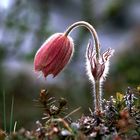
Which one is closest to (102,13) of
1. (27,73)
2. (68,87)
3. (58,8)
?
(27,73)

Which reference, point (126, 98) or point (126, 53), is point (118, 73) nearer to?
point (126, 53)

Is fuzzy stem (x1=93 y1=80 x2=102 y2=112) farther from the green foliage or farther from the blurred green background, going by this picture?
the blurred green background

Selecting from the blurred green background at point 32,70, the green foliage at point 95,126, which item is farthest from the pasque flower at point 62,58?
the blurred green background at point 32,70

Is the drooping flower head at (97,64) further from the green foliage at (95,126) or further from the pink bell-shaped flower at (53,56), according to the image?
the green foliage at (95,126)

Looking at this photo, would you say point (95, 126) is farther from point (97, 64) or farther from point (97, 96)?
point (97, 64)

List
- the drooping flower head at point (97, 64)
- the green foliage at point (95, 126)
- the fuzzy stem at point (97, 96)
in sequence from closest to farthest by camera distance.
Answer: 1. the green foliage at point (95, 126)
2. the fuzzy stem at point (97, 96)
3. the drooping flower head at point (97, 64)

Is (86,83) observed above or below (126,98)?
above

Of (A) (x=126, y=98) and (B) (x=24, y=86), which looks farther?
(B) (x=24, y=86)

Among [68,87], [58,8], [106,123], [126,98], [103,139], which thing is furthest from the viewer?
[58,8]
